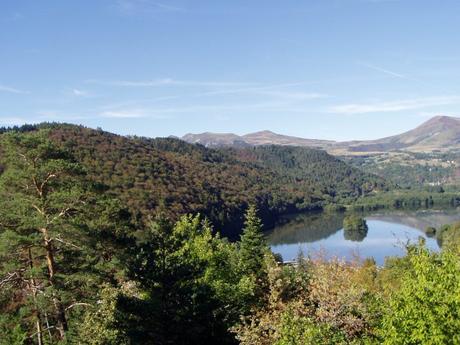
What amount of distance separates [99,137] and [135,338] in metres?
145

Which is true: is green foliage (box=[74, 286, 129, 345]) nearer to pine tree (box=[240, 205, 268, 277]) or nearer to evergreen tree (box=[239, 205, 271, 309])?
evergreen tree (box=[239, 205, 271, 309])

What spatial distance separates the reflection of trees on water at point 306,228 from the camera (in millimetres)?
120287

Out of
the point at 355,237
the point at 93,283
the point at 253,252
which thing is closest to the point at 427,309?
the point at 93,283

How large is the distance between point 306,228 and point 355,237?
2367 centimetres

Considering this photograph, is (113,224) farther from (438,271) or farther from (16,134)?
(438,271)

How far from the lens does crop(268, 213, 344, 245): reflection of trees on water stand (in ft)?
395

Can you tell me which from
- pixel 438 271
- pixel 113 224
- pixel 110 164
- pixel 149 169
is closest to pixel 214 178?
pixel 149 169

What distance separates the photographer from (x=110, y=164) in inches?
4963

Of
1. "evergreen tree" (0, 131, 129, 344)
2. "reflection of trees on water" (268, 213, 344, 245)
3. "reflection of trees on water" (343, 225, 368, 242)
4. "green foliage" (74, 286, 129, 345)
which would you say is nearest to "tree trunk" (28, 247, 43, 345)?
"evergreen tree" (0, 131, 129, 344)

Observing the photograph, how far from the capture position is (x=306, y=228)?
454ft

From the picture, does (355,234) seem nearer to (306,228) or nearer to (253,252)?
(306,228)

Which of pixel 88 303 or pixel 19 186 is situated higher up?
pixel 19 186

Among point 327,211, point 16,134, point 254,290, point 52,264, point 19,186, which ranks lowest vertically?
point 327,211

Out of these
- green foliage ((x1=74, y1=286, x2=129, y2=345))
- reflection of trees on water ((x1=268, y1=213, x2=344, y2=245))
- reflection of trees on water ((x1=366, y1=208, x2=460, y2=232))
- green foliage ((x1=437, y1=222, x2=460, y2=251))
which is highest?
green foliage ((x1=74, y1=286, x2=129, y2=345))
